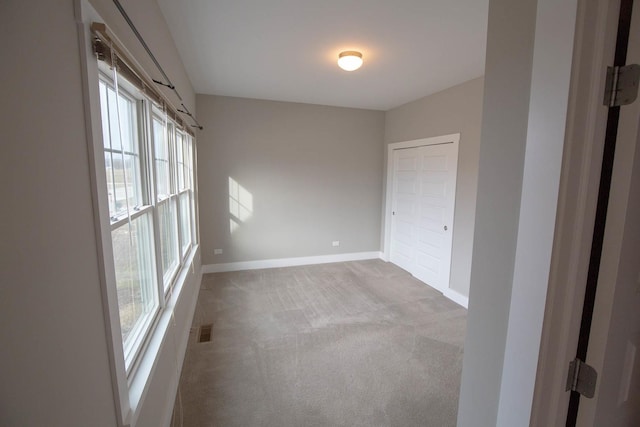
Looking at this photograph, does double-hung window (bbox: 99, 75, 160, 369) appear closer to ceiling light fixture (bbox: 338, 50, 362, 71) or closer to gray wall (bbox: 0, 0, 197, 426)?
gray wall (bbox: 0, 0, 197, 426)

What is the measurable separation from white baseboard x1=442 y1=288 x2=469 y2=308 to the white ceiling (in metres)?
2.62

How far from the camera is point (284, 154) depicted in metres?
4.63

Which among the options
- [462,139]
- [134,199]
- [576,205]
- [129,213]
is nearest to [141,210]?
[134,199]

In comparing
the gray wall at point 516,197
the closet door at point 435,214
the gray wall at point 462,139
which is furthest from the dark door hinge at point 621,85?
the closet door at point 435,214

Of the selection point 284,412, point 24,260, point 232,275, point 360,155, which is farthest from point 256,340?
point 360,155

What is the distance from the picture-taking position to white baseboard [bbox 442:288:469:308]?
3.50 m

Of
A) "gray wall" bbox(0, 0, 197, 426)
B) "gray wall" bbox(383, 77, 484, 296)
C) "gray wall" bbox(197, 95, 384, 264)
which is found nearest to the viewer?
"gray wall" bbox(0, 0, 197, 426)

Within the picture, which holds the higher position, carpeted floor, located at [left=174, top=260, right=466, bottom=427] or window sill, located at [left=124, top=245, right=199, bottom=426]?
window sill, located at [left=124, top=245, right=199, bottom=426]

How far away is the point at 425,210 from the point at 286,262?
7.94 feet

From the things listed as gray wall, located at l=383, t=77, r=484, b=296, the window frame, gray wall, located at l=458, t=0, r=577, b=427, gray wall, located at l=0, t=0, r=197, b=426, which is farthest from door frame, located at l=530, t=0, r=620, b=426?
gray wall, located at l=383, t=77, r=484, b=296

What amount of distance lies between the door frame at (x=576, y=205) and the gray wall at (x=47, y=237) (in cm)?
129

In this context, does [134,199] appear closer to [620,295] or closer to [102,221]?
[102,221]

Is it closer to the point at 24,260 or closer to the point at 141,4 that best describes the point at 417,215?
the point at 141,4

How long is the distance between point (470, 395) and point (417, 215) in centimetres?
350
